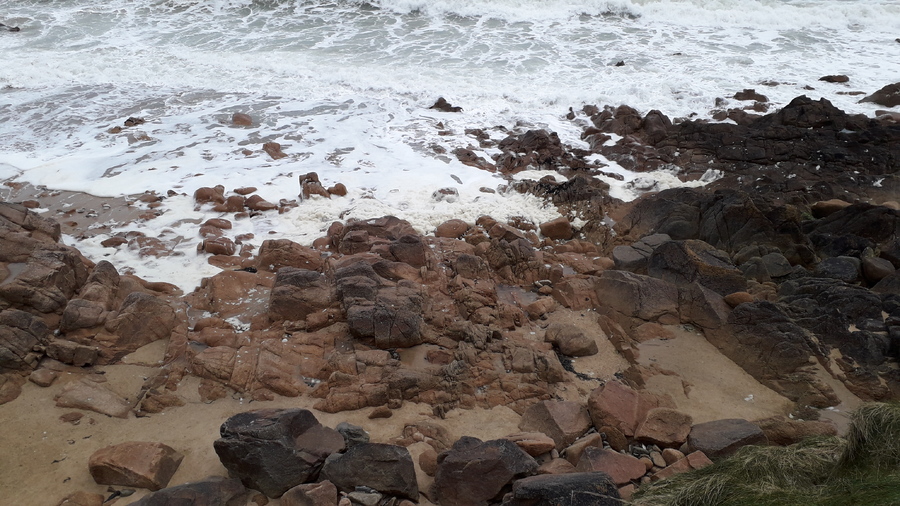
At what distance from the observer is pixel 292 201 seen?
848 centimetres

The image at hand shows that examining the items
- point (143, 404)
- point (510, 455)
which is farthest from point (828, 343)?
point (143, 404)

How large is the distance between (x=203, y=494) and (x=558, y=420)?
2453 mm

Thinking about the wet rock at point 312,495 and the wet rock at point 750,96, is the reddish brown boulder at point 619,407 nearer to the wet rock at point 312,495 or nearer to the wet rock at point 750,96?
the wet rock at point 312,495

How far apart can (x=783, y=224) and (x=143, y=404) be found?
688 cm

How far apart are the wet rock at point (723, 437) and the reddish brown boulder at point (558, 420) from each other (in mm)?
758

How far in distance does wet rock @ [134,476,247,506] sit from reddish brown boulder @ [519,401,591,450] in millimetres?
2069

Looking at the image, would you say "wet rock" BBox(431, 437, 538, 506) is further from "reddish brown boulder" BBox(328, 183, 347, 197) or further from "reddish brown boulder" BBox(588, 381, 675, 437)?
"reddish brown boulder" BBox(328, 183, 347, 197)

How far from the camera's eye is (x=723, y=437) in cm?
414

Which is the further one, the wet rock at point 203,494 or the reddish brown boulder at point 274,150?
the reddish brown boulder at point 274,150

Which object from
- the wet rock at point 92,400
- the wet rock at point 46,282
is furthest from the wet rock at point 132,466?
the wet rock at point 46,282

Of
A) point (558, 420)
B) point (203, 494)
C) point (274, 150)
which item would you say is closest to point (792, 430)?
point (558, 420)

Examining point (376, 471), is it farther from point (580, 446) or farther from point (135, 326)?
point (135, 326)

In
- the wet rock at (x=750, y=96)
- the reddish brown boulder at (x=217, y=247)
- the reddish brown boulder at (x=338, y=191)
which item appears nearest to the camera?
the reddish brown boulder at (x=217, y=247)

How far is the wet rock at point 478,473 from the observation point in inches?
149
